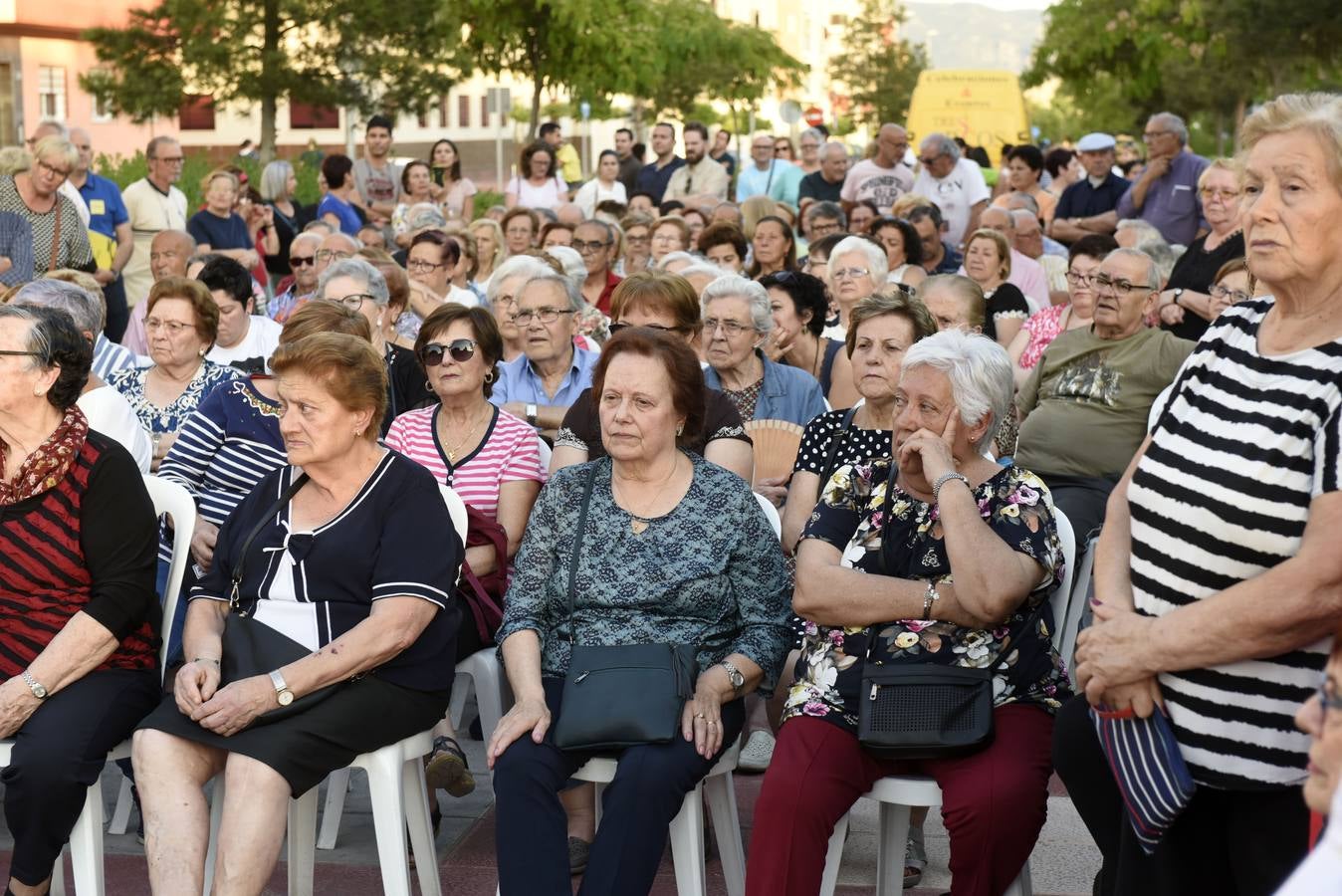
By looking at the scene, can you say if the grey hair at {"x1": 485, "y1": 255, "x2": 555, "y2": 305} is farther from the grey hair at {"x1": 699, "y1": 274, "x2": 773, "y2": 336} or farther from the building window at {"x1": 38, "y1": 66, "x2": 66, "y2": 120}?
the building window at {"x1": 38, "y1": 66, "x2": 66, "y2": 120}

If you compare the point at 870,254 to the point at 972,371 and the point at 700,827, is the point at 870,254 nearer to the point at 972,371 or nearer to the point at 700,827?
the point at 972,371

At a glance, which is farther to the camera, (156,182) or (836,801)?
(156,182)

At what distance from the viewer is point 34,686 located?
12.3ft

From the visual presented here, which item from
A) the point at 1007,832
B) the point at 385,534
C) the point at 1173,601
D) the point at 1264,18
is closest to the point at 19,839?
the point at 385,534

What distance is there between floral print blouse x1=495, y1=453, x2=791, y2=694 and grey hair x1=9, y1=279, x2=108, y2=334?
2.08 meters

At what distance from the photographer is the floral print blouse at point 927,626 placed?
361cm

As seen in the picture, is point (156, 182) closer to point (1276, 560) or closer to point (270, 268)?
point (270, 268)

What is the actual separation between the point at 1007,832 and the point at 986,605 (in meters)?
0.48

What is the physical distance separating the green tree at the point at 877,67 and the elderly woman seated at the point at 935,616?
53.2 m

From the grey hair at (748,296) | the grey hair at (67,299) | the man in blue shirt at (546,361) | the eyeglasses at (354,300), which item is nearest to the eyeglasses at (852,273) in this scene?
the man in blue shirt at (546,361)

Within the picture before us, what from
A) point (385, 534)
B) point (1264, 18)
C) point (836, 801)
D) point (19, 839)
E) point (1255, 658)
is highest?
point (1264, 18)

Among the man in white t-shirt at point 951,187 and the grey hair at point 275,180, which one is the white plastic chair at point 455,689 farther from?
the grey hair at point 275,180

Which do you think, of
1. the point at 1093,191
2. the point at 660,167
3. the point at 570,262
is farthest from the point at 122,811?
the point at 660,167

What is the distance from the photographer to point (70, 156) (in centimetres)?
941
